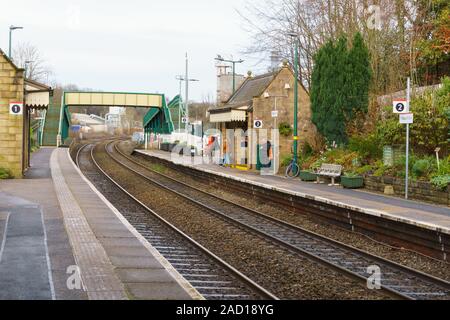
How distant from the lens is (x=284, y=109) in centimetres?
3391

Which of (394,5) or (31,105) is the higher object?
(394,5)

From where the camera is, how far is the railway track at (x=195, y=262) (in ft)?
31.6

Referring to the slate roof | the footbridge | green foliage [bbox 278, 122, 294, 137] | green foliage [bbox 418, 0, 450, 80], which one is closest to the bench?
green foliage [bbox 278, 122, 294, 137]

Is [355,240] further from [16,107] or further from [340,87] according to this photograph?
[16,107]

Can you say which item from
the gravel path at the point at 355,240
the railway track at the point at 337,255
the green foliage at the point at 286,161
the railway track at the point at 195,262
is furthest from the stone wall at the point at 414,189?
the green foliage at the point at 286,161

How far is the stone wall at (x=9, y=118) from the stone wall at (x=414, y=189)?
13.8 metres

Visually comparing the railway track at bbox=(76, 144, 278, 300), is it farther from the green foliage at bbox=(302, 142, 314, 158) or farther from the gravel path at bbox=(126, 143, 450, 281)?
the green foliage at bbox=(302, 142, 314, 158)

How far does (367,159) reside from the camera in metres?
24.8

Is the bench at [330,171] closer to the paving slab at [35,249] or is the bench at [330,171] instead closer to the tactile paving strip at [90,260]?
the paving slab at [35,249]

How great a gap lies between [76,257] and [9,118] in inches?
657

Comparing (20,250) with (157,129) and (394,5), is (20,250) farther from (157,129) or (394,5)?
(157,129)

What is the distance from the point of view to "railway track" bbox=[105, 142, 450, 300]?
1009 centimetres
